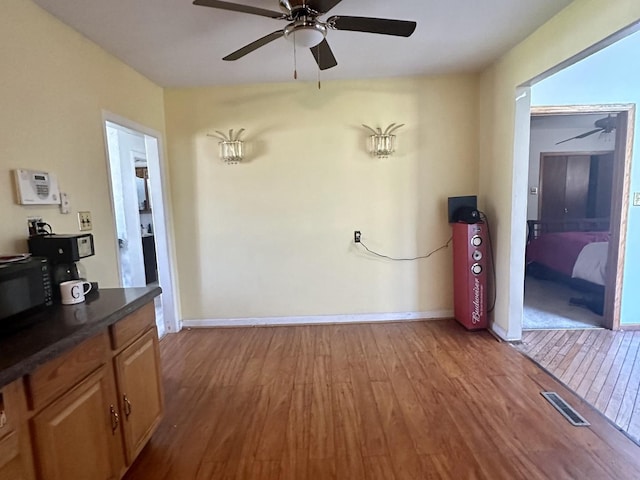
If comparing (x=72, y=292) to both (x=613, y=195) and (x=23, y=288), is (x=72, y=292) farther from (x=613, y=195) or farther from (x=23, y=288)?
(x=613, y=195)

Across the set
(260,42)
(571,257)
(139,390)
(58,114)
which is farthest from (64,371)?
(571,257)

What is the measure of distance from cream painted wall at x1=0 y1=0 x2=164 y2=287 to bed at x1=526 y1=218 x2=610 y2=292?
15.6 feet

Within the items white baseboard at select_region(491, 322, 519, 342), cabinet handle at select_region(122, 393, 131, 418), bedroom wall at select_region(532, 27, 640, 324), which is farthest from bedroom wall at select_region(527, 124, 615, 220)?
cabinet handle at select_region(122, 393, 131, 418)

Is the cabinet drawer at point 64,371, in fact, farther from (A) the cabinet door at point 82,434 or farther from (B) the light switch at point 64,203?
(B) the light switch at point 64,203

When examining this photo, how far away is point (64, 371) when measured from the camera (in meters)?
1.29

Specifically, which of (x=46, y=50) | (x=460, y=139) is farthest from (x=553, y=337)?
(x=46, y=50)

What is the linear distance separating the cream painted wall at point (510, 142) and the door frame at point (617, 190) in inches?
19.8

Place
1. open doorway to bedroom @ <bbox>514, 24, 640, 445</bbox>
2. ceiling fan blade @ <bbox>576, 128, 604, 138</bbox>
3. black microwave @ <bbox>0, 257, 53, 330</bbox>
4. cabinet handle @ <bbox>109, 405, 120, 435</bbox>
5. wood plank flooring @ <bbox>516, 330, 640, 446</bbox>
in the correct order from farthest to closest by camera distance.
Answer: ceiling fan blade @ <bbox>576, 128, 604, 138</bbox>, open doorway to bedroom @ <bbox>514, 24, 640, 445</bbox>, wood plank flooring @ <bbox>516, 330, 640, 446</bbox>, cabinet handle @ <bbox>109, 405, 120, 435</bbox>, black microwave @ <bbox>0, 257, 53, 330</bbox>

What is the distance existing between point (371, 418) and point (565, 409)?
3.96 ft

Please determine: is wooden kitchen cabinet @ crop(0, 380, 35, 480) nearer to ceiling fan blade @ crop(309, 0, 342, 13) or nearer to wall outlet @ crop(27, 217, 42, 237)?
wall outlet @ crop(27, 217, 42, 237)

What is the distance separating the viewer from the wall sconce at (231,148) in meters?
3.41

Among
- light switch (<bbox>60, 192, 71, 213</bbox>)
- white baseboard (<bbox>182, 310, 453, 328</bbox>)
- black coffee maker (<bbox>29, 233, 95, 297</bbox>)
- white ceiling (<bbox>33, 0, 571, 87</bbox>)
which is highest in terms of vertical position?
white ceiling (<bbox>33, 0, 571, 87</bbox>)

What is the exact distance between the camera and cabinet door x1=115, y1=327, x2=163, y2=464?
1.65m

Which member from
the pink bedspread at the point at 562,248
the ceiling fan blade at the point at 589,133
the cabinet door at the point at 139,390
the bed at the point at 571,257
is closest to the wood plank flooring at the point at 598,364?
the bed at the point at 571,257
